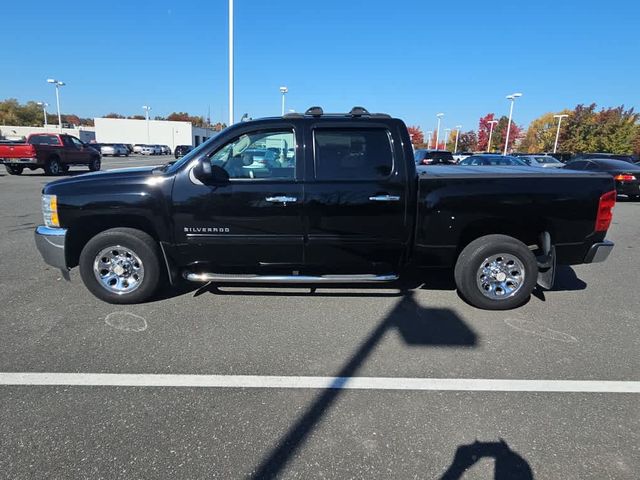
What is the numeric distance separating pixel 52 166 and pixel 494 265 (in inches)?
822

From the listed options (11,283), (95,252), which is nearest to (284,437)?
(95,252)

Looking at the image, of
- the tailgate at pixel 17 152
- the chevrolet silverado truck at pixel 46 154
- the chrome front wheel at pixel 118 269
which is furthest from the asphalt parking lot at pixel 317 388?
the chevrolet silverado truck at pixel 46 154

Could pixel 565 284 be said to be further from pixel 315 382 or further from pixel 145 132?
pixel 145 132

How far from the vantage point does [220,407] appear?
8.96 feet

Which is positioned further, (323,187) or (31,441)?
(323,187)

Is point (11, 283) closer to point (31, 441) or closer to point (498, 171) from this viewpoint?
point (31, 441)

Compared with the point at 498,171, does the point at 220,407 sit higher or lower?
lower

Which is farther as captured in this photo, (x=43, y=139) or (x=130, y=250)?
(x=43, y=139)

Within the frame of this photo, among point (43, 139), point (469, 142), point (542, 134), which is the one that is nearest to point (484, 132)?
point (469, 142)

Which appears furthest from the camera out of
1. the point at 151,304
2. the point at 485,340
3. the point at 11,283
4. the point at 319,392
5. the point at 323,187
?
the point at 11,283

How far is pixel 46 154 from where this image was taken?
739 inches

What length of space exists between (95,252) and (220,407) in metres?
2.50

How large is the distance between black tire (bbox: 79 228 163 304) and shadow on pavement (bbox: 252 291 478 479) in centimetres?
229

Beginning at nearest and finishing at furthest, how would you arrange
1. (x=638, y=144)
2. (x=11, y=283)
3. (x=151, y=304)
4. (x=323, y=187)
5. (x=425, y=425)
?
1. (x=425, y=425)
2. (x=323, y=187)
3. (x=151, y=304)
4. (x=11, y=283)
5. (x=638, y=144)
